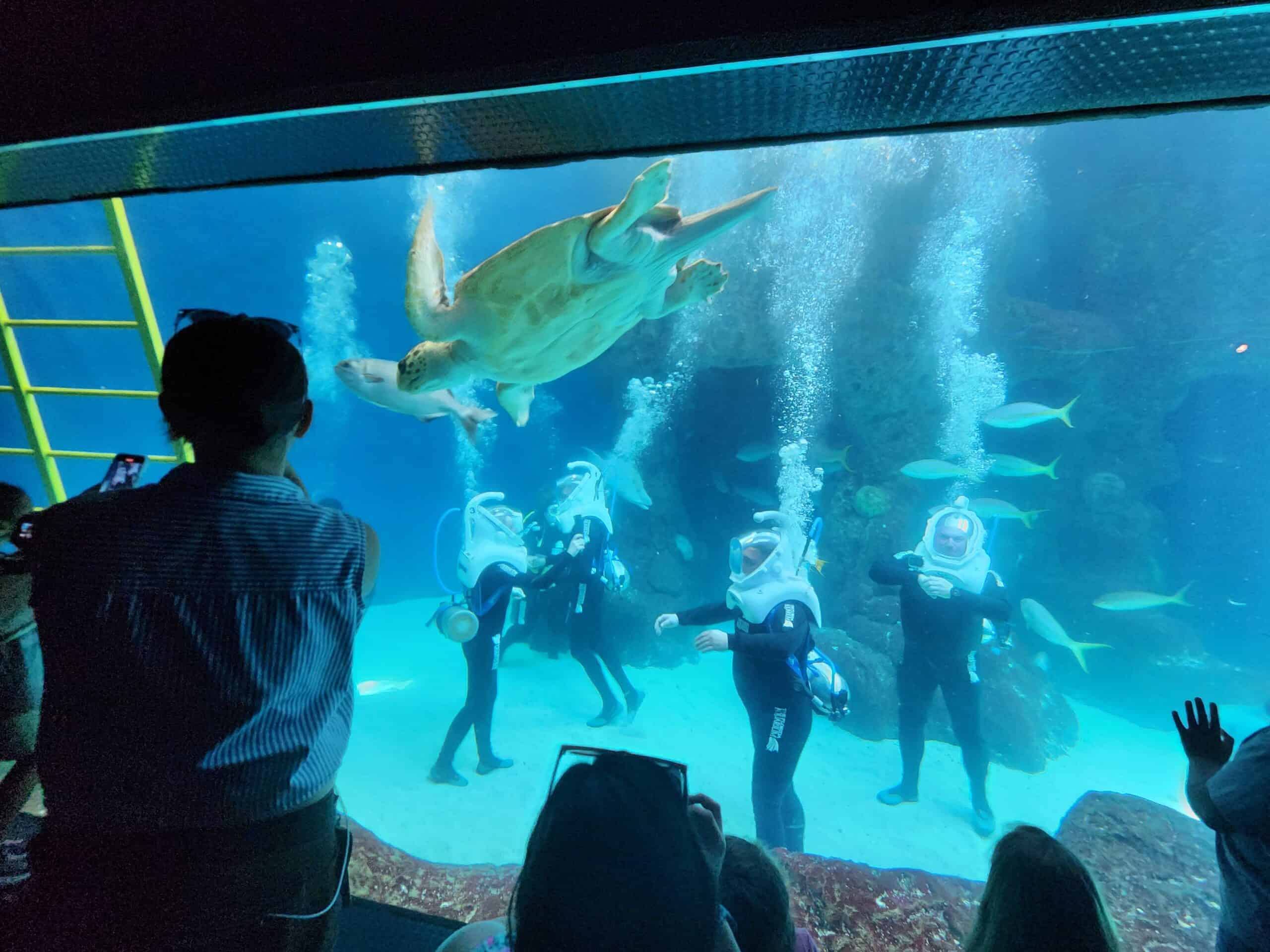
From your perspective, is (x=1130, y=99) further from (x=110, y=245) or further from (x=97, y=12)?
(x=110, y=245)

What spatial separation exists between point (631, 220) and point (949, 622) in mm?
4818

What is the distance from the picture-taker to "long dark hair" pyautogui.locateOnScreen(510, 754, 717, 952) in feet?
3.02

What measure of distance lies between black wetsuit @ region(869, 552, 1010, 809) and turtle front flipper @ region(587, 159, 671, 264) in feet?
12.4

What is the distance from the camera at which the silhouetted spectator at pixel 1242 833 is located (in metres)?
1.39

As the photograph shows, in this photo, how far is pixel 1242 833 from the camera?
4.79ft

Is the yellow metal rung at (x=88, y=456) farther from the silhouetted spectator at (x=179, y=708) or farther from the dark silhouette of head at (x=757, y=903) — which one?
the dark silhouette of head at (x=757, y=903)

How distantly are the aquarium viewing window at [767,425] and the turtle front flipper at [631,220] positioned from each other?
3 cm

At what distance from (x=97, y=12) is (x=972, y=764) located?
7.83 meters


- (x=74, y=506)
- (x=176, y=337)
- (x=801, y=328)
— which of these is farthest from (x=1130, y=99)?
(x=801, y=328)

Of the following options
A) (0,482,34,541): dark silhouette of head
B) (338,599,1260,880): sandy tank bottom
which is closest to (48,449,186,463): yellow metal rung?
(0,482,34,541): dark silhouette of head

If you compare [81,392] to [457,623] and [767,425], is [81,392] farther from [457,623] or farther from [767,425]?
[767,425]

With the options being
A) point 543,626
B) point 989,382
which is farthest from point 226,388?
point 989,382

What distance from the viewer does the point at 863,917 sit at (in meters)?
2.56

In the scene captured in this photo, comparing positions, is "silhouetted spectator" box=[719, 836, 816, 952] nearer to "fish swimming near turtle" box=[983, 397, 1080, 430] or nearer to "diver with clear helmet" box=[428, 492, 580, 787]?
"diver with clear helmet" box=[428, 492, 580, 787]
